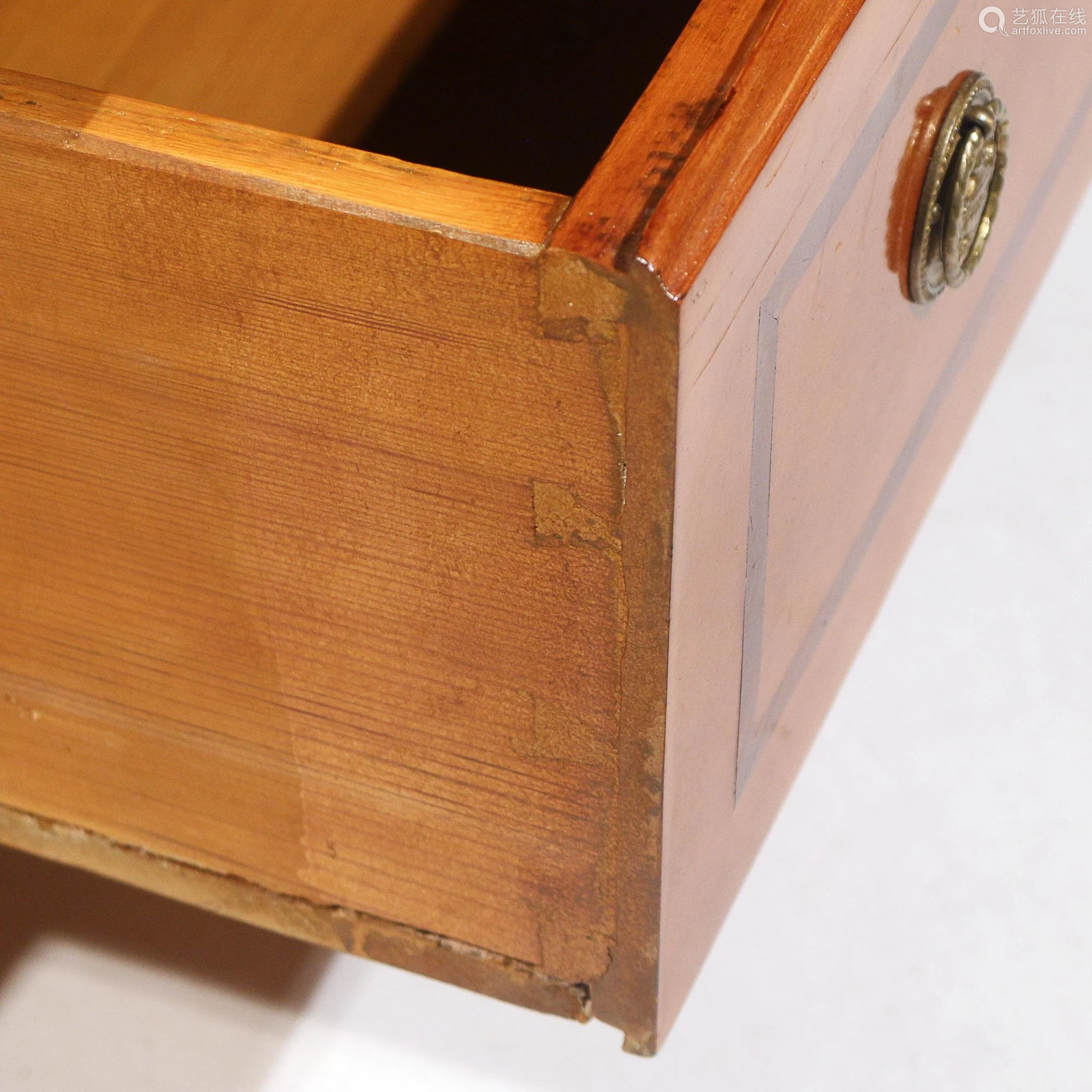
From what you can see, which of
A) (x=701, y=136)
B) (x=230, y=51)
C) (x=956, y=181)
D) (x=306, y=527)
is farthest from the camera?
(x=230, y=51)

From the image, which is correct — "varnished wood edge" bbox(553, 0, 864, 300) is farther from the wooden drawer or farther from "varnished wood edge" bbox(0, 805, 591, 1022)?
"varnished wood edge" bbox(0, 805, 591, 1022)

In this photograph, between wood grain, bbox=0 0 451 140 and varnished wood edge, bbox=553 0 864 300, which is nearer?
varnished wood edge, bbox=553 0 864 300

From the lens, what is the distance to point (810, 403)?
2.31 feet

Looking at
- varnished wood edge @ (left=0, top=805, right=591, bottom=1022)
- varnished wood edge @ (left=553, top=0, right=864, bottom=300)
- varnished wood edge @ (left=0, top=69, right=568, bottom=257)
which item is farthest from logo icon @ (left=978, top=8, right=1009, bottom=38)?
varnished wood edge @ (left=0, top=805, right=591, bottom=1022)

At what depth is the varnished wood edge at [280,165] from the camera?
52cm

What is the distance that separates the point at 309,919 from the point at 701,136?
0.45 meters

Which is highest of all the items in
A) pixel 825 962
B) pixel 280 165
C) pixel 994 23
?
pixel 994 23

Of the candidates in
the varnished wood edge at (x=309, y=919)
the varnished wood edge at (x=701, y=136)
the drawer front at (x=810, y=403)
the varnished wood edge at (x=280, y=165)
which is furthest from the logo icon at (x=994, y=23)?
the varnished wood edge at (x=309, y=919)

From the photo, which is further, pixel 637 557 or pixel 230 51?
pixel 230 51

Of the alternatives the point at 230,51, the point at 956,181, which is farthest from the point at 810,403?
the point at 230,51

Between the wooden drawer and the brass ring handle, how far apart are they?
0.01 meters

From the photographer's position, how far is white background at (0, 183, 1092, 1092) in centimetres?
100

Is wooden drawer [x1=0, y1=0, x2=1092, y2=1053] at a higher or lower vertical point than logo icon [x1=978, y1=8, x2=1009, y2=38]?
lower

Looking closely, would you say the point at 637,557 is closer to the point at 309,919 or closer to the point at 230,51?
the point at 309,919
